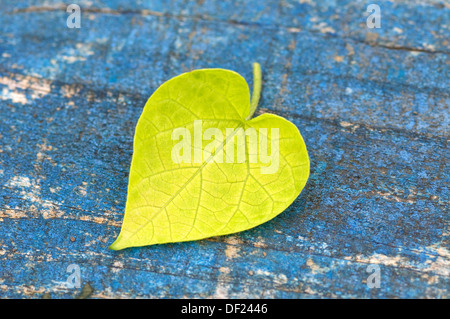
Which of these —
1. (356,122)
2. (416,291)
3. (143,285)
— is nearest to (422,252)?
(416,291)

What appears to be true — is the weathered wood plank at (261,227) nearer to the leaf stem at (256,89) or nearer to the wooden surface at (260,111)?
the wooden surface at (260,111)

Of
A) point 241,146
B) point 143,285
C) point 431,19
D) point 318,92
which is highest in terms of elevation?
point 431,19

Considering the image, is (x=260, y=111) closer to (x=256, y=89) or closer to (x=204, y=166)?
(x=256, y=89)

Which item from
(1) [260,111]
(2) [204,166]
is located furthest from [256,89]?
(2) [204,166]

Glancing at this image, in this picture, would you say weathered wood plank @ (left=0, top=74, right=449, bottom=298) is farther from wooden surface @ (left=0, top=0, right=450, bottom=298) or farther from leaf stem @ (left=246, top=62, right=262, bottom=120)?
leaf stem @ (left=246, top=62, right=262, bottom=120)

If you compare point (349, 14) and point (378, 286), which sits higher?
point (349, 14)

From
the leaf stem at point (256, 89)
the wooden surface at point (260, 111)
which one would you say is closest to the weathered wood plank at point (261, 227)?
the wooden surface at point (260, 111)

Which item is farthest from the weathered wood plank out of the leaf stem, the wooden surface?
the leaf stem

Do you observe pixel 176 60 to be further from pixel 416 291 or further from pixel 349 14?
pixel 416 291
